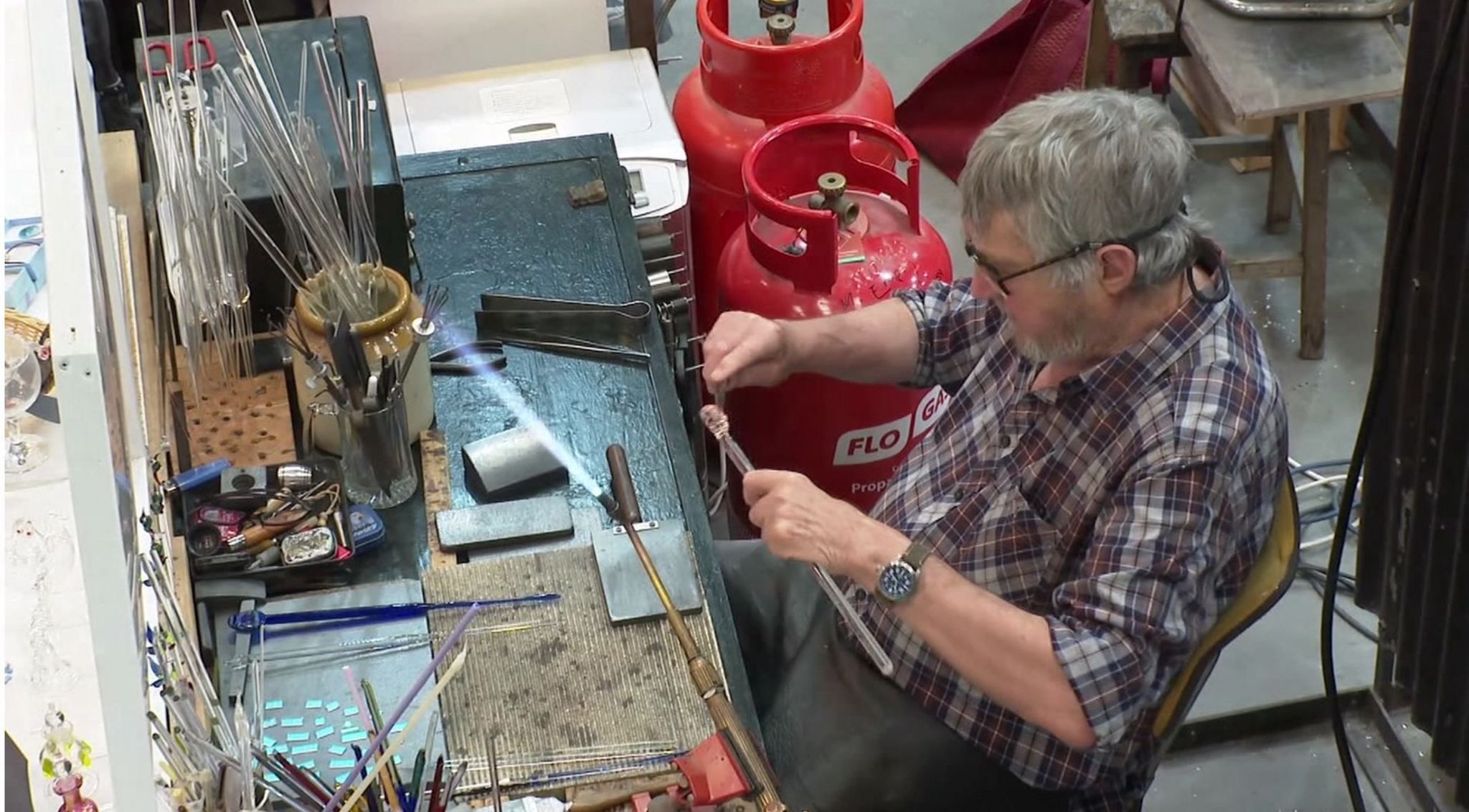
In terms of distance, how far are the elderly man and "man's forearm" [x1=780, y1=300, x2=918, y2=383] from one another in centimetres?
14

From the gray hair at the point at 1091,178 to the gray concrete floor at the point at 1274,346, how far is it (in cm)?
122

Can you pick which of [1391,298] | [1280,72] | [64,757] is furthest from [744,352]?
[1280,72]

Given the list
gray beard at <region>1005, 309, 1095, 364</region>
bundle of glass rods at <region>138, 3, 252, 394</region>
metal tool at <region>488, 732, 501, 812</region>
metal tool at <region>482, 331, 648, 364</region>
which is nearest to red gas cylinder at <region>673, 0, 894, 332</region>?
metal tool at <region>482, 331, 648, 364</region>

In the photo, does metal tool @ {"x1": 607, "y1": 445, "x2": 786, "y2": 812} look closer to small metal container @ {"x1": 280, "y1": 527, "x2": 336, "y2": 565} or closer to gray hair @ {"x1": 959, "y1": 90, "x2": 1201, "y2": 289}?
small metal container @ {"x1": 280, "y1": 527, "x2": 336, "y2": 565}

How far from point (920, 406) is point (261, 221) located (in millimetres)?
1114

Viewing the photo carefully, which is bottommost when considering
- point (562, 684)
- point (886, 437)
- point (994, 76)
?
point (886, 437)

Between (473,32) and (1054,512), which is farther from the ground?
(473,32)

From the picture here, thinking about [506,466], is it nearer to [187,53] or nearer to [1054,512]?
[1054,512]

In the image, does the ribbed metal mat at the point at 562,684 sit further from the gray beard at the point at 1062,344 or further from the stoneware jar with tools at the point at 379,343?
the gray beard at the point at 1062,344

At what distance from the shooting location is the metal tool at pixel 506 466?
1.84m

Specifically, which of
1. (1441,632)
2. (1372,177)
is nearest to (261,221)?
(1441,632)

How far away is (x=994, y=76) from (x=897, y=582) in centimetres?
235

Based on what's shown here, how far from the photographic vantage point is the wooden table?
111 inches

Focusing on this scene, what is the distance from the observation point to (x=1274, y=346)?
327 cm
